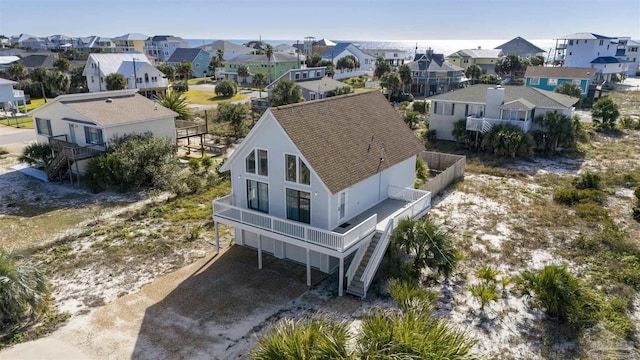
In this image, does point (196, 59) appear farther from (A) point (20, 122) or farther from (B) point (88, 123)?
(B) point (88, 123)

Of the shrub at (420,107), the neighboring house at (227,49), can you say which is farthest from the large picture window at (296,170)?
the neighboring house at (227,49)

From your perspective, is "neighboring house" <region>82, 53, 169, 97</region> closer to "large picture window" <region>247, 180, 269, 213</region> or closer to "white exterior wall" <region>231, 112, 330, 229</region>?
"large picture window" <region>247, 180, 269, 213</region>

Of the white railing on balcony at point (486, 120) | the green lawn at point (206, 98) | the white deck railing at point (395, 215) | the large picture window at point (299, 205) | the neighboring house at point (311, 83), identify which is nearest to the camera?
the white deck railing at point (395, 215)

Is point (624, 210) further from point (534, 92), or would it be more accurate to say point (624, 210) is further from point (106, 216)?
point (106, 216)

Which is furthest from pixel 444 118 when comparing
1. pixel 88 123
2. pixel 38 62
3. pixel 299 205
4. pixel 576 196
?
pixel 38 62

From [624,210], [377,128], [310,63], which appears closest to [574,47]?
[310,63]

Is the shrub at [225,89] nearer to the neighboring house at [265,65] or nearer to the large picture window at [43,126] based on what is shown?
the neighboring house at [265,65]

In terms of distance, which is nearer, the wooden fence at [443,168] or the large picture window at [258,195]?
the large picture window at [258,195]
